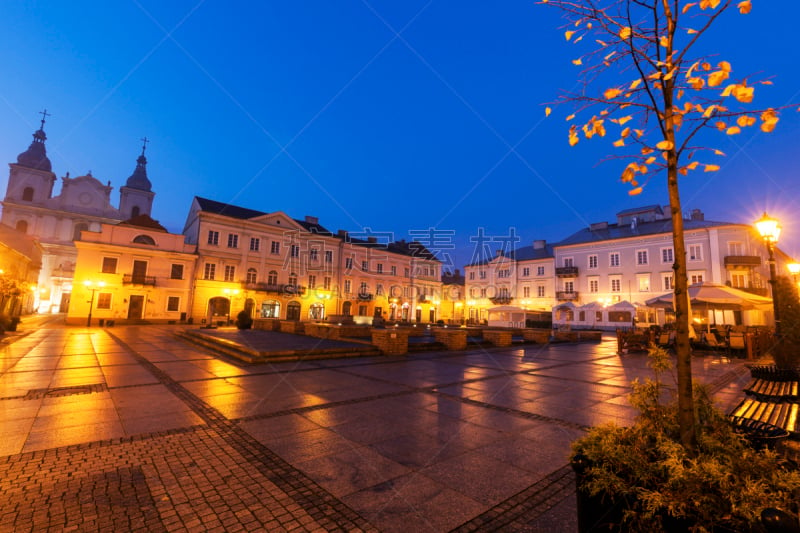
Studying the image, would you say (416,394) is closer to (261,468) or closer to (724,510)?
(261,468)

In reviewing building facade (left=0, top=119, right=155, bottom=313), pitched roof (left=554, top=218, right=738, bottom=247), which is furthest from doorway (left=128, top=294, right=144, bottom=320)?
pitched roof (left=554, top=218, right=738, bottom=247)

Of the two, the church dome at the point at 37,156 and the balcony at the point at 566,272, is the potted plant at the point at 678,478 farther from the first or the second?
the church dome at the point at 37,156

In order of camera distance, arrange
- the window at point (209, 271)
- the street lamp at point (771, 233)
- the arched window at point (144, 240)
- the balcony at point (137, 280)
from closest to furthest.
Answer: the street lamp at point (771, 233)
the balcony at point (137, 280)
the arched window at point (144, 240)
the window at point (209, 271)

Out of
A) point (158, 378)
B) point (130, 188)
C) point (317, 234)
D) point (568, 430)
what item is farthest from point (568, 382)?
point (130, 188)

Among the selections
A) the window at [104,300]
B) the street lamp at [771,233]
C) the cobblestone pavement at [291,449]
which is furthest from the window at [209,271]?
the street lamp at [771,233]

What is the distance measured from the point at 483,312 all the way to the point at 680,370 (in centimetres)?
5374

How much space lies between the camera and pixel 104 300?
3097 centimetres

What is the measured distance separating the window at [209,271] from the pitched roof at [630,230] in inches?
1541

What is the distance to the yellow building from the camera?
30.1 m

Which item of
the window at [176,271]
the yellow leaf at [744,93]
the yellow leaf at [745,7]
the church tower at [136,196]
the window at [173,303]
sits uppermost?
the church tower at [136,196]

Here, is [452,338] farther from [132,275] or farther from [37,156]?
[37,156]

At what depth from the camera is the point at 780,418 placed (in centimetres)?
458

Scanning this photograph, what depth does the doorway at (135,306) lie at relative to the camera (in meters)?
32.0

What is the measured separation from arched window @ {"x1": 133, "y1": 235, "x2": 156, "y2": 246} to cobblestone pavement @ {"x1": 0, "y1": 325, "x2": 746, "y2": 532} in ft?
92.4
